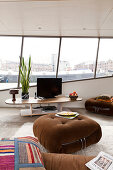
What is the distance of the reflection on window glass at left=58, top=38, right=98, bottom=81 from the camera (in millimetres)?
4953

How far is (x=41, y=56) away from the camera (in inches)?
196

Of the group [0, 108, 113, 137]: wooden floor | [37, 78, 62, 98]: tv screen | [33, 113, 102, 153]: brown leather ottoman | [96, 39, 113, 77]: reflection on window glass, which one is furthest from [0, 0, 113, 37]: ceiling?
[0, 108, 113, 137]: wooden floor

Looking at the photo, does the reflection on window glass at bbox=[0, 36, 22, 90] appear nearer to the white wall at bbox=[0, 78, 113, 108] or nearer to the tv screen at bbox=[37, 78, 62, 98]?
the tv screen at bbox=[37, 78, 62, 98]

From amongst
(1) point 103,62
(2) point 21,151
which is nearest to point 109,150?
(2) point 21,151

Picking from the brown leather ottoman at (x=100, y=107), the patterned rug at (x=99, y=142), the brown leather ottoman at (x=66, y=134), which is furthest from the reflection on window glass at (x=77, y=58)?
the brown leather ottoman at (x=66, y=134)

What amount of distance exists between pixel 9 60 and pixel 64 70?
198 cm

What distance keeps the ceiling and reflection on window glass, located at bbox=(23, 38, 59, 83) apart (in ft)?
2.13

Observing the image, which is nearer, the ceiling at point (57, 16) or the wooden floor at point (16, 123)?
the ceiling at point (57, 16)

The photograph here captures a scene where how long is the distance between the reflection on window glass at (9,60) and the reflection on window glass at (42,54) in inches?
12.3

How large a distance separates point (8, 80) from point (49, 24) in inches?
98.5

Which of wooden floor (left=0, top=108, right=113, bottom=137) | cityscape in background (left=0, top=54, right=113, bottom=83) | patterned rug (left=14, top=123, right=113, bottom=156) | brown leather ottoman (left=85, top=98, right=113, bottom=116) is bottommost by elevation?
wooden floor (left=0, top=108, right=113, bottom=137)


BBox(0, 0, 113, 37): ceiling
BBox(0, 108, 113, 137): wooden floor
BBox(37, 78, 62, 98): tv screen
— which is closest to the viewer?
BBox(0, 0, 113, 37): ceiling

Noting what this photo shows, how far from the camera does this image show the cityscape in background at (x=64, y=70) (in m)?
5.00

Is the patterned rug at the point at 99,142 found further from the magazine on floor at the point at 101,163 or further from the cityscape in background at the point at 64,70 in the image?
the cityscape in background at the point at 64,70
